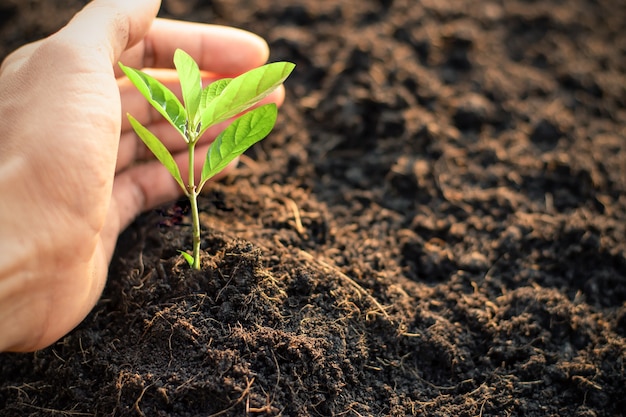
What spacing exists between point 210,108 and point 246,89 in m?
0.10

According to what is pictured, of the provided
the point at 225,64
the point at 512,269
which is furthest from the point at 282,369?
the point at 225,64

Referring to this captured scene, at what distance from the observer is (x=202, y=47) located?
187cm

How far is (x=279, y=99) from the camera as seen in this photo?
79.0 inches

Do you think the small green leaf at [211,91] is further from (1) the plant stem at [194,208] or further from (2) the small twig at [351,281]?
(2) the small twig at [351,281]

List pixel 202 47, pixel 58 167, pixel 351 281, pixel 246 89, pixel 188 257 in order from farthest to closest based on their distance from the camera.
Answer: pixel 202 47, pixel 351 281, pixel 188 257, pixel 246 89, pixel 58 167

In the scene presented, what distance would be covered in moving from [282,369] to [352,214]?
691 mm

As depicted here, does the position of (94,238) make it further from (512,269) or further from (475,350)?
(512,269)

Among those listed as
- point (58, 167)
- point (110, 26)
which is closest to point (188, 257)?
point (58, 167)

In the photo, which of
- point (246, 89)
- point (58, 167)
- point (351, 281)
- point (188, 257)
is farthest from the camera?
point (351, 281)

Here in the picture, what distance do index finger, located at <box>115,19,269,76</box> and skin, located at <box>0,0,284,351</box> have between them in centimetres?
24

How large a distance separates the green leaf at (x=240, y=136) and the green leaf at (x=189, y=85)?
0.09 m

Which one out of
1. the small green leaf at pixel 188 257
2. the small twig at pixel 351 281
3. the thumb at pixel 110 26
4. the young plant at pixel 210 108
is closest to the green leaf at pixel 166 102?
the young plant at pixel 210 108

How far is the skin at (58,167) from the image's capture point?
4.25 ft

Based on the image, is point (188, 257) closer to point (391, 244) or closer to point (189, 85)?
point (189, 85)
